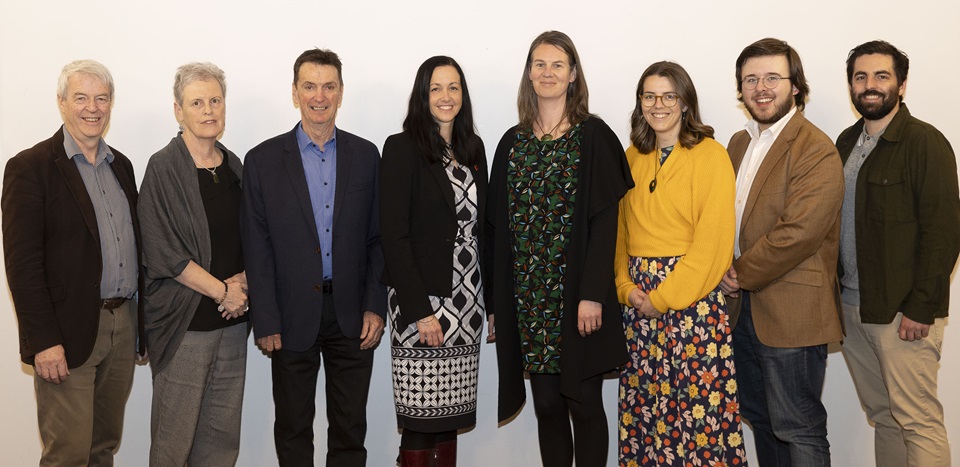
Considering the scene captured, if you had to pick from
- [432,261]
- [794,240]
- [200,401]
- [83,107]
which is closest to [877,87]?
[794,240]

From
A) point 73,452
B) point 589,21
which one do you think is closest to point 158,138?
point 73,452

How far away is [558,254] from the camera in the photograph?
279 cm

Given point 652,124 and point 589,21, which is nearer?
point 652,124

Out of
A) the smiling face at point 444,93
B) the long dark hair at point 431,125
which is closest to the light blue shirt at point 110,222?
the long dark hair at point 431,125

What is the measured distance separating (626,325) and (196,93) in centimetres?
198

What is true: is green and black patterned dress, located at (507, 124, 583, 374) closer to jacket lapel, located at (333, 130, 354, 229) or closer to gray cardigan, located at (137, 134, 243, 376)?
jacket lapel, located at (333, 130, 354, 229)

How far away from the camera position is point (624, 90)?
12.5 feet

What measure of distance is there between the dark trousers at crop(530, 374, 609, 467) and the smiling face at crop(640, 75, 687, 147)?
3.27 ft

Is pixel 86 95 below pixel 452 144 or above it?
above

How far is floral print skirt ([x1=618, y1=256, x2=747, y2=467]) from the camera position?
271 centimetres

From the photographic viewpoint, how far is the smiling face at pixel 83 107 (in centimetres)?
285

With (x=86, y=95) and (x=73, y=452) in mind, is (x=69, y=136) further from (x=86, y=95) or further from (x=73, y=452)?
(x=73, y=452)

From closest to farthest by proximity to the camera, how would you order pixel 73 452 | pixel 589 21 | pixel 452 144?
1. pixel 73 452
2. pixel 452 144
3. pixel 589 21

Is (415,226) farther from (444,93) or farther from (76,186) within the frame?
(76,186)
